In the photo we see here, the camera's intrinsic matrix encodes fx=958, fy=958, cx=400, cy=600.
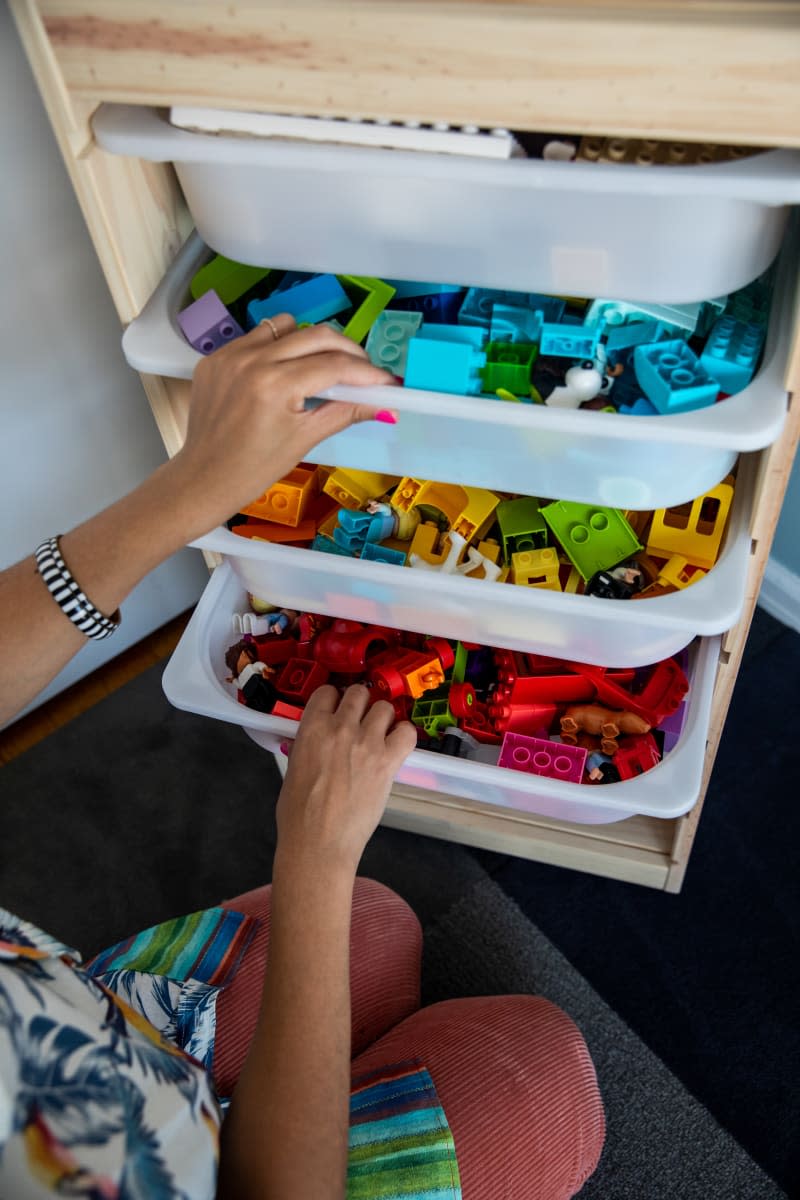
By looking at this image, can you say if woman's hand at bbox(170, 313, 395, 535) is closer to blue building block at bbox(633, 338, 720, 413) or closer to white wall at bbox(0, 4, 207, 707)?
blue building block at bbox(633, 338, 720, 413)

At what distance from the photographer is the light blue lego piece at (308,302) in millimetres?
717

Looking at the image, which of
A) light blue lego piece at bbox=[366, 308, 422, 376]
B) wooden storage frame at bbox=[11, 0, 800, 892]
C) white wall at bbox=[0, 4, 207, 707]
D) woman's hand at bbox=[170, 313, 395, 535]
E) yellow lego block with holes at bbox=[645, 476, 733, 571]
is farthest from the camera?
white wall at bbox=[0, 4, 207, 707]

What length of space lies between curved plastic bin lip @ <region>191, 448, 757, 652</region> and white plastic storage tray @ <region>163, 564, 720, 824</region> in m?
0.09

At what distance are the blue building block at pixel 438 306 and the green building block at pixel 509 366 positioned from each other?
0.07 meters

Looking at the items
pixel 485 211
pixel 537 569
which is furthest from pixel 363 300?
pixel 537 569

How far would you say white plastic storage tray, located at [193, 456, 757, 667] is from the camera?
73cm

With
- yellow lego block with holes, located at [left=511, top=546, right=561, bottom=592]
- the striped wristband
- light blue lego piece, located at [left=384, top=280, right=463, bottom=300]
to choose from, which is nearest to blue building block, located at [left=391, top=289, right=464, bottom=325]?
light blue lego piece, located at [left=384, top=280, right=463, bottom=300]

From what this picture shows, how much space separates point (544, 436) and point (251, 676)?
412 millimetres

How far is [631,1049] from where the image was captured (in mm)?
1043

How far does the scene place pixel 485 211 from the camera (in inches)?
23.6

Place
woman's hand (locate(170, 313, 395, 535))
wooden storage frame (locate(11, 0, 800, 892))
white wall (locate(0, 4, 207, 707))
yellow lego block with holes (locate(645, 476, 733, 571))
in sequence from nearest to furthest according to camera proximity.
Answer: wooden storage frame (locate(11, 0, 800, 892)) → woman's hand (locate(170, 313, 395, 535)) → yellow lego block with holes (locate(645, 476, 733, 571)) → white wall (locate(0, 4, 207, 707))

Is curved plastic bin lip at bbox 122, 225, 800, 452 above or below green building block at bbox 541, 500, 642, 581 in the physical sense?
above

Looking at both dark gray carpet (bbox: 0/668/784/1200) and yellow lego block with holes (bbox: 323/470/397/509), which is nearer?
yellow lego block with holes (bbox: 323/470/397/509)

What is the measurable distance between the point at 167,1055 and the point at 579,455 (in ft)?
1.54
